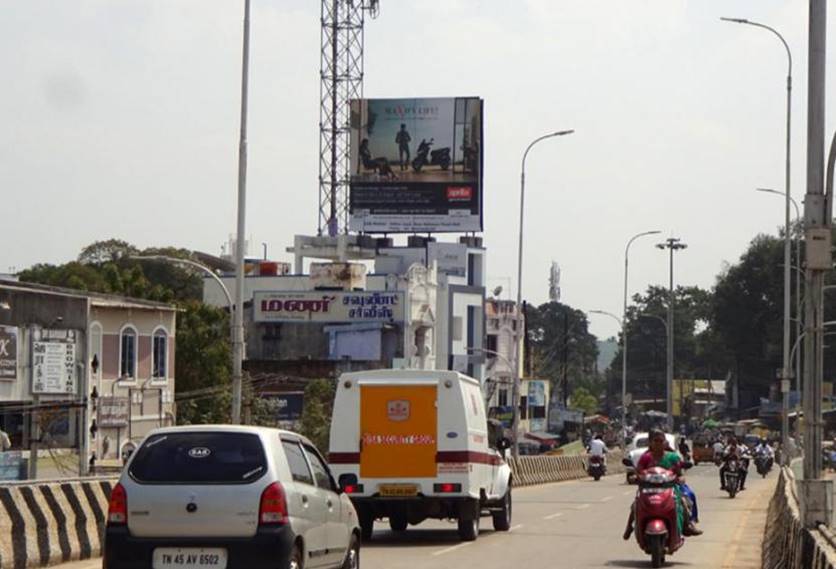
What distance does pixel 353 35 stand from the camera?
86.1 m

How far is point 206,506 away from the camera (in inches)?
555

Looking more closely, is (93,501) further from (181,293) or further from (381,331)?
(181,293)

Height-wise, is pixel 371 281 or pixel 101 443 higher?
pixel 371 281

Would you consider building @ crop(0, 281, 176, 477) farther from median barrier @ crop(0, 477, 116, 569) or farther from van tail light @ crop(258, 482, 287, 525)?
van tail light @ crop(258, 482, 287, 525)

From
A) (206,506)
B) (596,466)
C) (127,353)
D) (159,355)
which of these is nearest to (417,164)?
(159,355)

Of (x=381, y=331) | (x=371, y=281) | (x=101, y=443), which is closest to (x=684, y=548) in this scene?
(x=101, y=443)

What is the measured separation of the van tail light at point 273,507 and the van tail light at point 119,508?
1158mm

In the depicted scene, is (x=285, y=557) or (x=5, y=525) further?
(x=5, y=525)

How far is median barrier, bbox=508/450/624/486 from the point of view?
53344 millimetres

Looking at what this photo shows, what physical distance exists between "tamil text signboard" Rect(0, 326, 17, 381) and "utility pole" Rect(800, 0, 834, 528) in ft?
122

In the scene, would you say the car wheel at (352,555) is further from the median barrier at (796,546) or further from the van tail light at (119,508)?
the median barrier at (796,546)

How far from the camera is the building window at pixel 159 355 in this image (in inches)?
2527

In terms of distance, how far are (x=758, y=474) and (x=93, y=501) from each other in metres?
56.1

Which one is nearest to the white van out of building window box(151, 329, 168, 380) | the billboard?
building window box(151, 329, 168, 380)
